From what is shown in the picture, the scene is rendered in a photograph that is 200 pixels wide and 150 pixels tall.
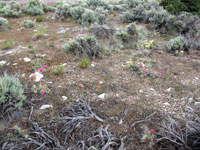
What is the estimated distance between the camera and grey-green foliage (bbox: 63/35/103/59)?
424cm

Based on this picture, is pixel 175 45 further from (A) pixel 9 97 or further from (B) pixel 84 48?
(A) pixel 9 97

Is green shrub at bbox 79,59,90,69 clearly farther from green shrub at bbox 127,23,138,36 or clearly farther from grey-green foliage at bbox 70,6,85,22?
grey-green foliage at bbox 70,6,85,22

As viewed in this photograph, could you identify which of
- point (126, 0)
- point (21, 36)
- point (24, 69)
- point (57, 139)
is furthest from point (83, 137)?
point (126, 0)

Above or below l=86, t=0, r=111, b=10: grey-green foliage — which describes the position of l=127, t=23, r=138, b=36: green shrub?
below

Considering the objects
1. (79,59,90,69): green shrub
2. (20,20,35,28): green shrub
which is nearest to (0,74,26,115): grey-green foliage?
(79,59,90,69): green shrub

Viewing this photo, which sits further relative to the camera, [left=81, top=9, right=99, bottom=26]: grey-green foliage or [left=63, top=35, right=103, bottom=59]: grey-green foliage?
[left=81, top=9, right=99, bottom=26]: grey-green foliage

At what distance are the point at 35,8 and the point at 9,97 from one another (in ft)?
23.3

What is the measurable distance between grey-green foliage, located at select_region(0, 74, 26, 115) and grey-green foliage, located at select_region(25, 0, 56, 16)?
22.1 feet

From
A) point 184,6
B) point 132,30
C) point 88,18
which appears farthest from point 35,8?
point 184,6

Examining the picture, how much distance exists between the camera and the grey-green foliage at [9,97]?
250cm

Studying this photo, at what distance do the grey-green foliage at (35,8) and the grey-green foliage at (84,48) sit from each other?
5.20 m

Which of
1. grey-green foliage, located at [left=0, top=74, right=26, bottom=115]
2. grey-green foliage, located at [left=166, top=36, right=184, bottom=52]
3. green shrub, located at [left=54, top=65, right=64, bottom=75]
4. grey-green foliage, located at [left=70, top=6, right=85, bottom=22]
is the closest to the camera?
grey-green foliage, located at [left=0, top=74, right=26, bottom=115]

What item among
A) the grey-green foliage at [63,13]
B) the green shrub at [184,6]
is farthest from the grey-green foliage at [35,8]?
the green shrub at [184,6]

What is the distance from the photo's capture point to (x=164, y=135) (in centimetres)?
218
